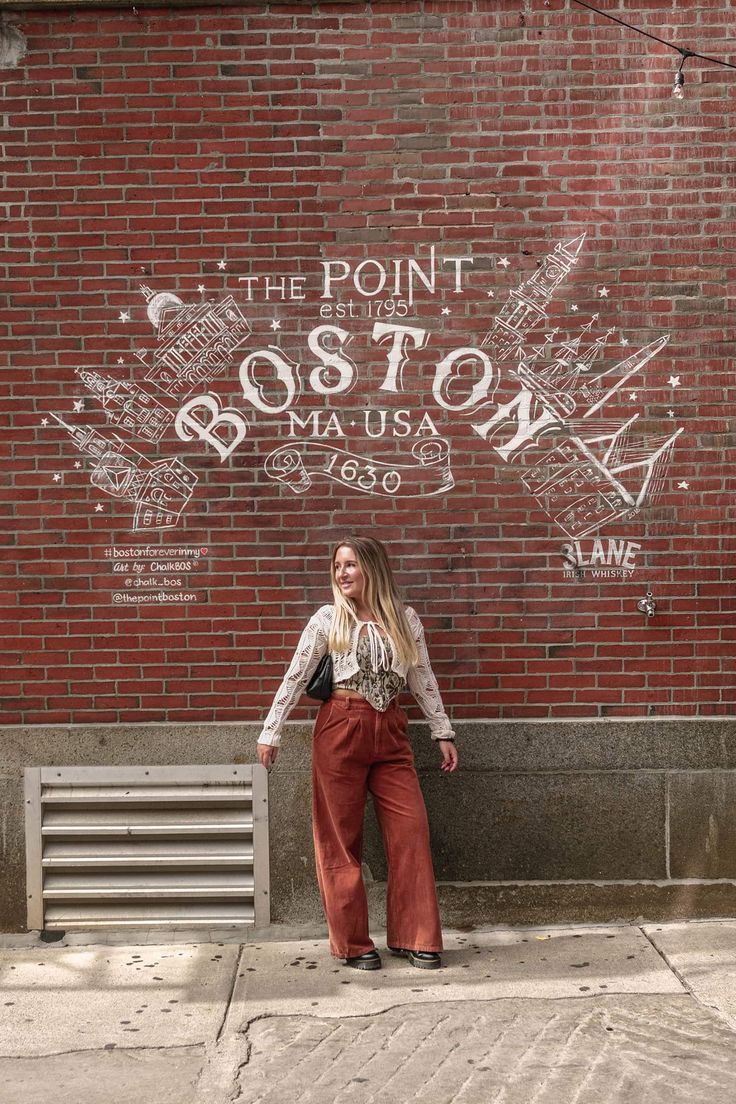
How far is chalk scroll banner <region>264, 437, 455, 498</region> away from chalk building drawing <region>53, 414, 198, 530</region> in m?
0.45

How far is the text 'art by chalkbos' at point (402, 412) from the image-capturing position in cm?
529

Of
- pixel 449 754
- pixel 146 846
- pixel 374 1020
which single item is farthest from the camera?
pixel 146 846

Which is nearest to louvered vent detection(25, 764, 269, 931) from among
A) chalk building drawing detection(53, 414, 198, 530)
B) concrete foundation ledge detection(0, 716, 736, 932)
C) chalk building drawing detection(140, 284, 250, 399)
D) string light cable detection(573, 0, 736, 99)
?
concrete foundation ledge detection(0, 716, 736, 932)

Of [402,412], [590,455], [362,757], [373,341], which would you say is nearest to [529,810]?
[362,757]

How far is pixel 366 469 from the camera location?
530 centimetres

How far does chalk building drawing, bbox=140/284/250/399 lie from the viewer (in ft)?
17.3

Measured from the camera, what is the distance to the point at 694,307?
5.31 metres

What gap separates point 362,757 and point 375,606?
26.6 inches

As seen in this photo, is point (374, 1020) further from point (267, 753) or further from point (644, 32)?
point (644, 32)

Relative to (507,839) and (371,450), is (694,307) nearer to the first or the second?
(371,450)

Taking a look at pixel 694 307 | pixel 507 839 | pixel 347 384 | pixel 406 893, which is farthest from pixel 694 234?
pixel 406 893

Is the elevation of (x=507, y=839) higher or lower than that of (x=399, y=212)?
lower

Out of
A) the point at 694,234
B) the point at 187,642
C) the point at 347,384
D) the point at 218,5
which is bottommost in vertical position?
the point at 187,642

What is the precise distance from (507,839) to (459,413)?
6.97 ft
